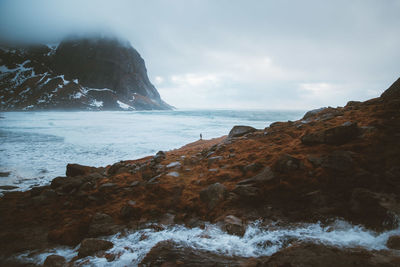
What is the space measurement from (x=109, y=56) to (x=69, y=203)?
230657mm

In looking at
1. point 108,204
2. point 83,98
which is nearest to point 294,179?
point 108,204

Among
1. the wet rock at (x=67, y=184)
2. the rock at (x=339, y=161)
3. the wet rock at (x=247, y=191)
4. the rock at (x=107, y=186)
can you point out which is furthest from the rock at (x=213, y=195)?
the wet rock at (x=67, y=184)

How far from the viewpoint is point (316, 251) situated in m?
3.09

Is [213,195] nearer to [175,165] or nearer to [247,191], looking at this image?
[247,191]

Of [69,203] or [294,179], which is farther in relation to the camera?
[69,203]

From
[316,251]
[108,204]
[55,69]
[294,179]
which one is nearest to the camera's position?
[316,251]

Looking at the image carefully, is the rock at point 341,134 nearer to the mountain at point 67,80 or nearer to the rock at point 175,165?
the rock at point 175,165

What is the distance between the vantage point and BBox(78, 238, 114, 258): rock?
3.78 m

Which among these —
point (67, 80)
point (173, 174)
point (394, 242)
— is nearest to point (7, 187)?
point (173, 174)

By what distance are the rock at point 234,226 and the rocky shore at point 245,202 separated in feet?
0.08

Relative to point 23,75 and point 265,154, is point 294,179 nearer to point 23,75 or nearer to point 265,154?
point 265,154

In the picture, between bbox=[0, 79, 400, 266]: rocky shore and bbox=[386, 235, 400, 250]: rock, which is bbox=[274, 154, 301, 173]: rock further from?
bbox=[386, 235, 400, 250]: rock

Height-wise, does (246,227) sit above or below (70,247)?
above

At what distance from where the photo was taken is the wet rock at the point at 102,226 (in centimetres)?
447
